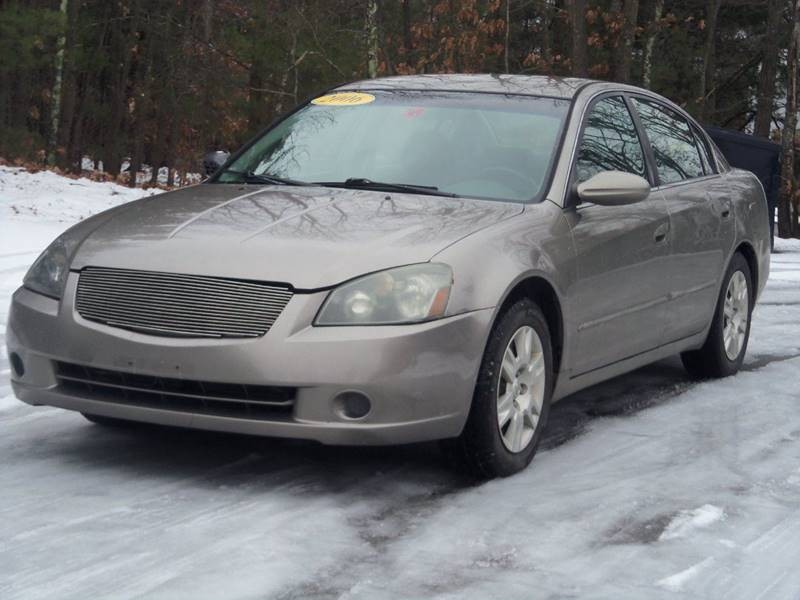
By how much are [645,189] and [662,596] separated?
241 centimetres

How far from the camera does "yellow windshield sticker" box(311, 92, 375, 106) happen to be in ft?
21.9

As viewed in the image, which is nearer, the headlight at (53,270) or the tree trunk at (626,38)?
the headlight at (53,270)

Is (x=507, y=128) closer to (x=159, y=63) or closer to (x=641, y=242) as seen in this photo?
(x=641, y=242)

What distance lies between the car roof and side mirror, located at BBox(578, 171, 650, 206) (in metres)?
0.71

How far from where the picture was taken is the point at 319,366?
4.81m

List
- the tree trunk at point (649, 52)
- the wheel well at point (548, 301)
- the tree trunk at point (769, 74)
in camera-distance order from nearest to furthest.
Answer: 1. the wheel well at point (548, 301)
2. the tree trunk at point (769, 74)
3. the tree trunk at point (649, 52)

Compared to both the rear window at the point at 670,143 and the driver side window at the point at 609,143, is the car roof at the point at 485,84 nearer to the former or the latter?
the driver side window at the point at 609,143

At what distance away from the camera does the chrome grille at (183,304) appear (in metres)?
4.87

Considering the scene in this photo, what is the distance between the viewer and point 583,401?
7082 millimetres

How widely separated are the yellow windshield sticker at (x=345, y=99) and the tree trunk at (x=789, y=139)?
58.6 feet

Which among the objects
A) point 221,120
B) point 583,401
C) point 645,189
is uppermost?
point 645,189

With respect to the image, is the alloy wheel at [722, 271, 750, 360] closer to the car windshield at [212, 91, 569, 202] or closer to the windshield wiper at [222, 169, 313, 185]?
the car windshield at [212, 91, 569, 202]

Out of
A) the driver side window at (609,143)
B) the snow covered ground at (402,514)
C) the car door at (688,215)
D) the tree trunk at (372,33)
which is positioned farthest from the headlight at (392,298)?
the tree trunk at (372,33)

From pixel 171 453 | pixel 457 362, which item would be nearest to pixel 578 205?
pixel 457 362
